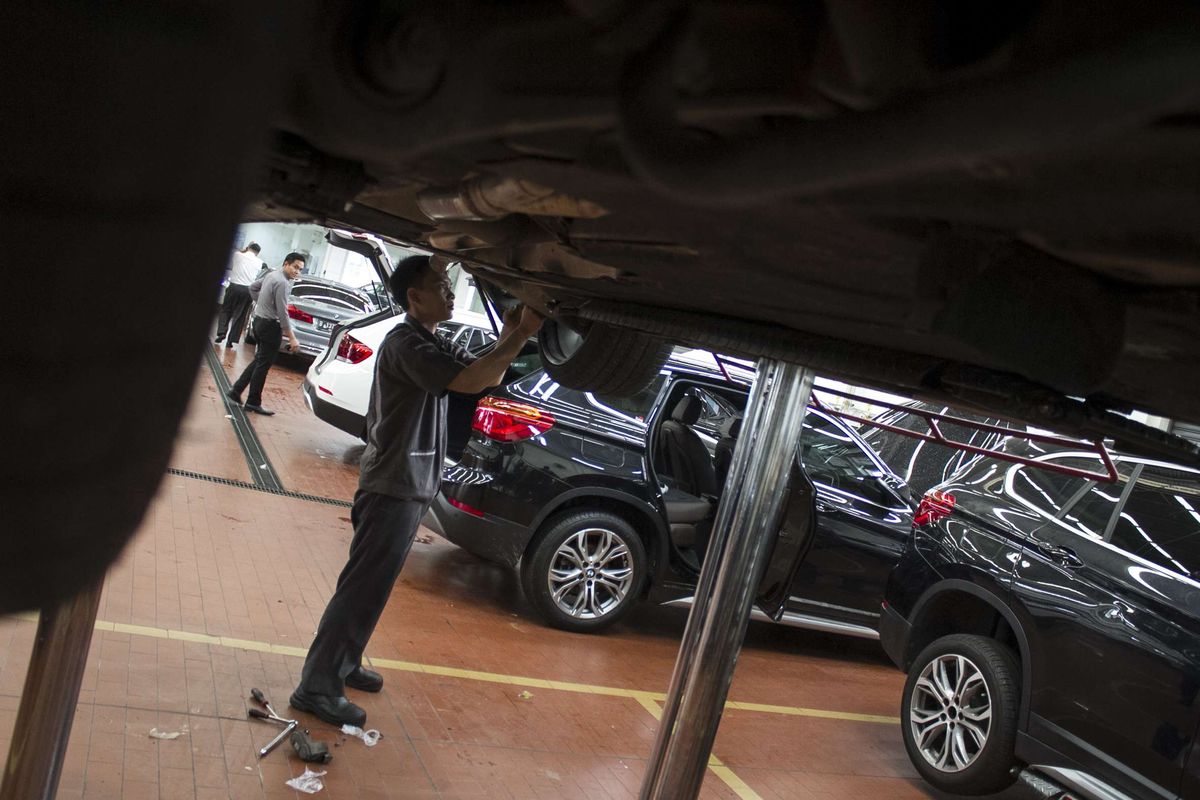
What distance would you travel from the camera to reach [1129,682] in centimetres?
388

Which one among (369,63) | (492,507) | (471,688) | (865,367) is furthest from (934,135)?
(492,507)

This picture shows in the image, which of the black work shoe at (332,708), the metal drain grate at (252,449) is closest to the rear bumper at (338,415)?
the metal drain grate at (252,449)

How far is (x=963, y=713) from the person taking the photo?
15.2ft

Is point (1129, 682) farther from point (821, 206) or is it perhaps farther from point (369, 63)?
point (369, 63)

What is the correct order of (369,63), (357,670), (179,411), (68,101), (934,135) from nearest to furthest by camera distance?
(68,101), (179,411), (934,135), (369,63), (357,670)

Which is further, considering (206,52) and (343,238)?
(343,238)

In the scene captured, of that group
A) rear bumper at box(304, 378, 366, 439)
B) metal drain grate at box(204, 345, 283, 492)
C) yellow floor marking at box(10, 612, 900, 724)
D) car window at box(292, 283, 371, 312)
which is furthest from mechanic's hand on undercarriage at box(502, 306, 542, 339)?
car window at box(292, 283, 371, 312)

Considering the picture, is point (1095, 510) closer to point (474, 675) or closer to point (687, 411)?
point (687, 411)

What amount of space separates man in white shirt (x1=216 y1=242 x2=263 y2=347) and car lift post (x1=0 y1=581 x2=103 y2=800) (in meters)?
10.2

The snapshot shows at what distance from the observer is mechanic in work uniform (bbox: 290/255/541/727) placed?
405 centimetres

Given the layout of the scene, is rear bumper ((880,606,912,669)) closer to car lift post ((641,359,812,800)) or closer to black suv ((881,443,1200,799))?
black suv ((881,443,1200,799))

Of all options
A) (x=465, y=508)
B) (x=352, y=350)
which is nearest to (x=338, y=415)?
(x=352, y=350)

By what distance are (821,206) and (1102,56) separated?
0.55m

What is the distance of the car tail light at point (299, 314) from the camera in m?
13.5
